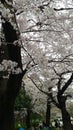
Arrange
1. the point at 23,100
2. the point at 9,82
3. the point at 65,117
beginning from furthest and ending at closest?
1. the point at 23,100
2. the point at 65,117
3. the point at 9,82

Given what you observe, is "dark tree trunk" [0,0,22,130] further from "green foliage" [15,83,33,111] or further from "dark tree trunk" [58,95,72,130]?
"green foliage" [15,83,33,111]

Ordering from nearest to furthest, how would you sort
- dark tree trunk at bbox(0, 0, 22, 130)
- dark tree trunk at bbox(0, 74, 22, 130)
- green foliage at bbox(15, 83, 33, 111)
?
1. dark tree trunk at bbox(0, 0, 22, 130)
2. dark tree trunk at bbox(0, 74, 22, 130)
3. green foliage at bbox(15, 83, 33, 111)

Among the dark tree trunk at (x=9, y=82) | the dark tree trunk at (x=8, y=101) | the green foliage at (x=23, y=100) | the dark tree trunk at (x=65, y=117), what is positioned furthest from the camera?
the green foliage at (x=23, y=100)

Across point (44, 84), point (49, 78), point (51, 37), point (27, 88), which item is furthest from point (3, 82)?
point (27, 88)

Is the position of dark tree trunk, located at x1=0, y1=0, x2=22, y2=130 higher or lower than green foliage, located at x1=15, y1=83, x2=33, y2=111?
lower

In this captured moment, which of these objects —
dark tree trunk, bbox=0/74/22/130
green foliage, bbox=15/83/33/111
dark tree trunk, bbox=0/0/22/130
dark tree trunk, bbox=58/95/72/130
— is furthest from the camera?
green foliage, bbox=15/83/33/111

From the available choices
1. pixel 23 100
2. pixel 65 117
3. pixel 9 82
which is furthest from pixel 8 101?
pixel 23 100

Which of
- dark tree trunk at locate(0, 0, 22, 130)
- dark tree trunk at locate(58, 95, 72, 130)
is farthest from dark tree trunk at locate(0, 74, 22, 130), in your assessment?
dark tree trunk at locate(58, 95, 72, 130)

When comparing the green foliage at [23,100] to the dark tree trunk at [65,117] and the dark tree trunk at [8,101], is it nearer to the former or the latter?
the dark tree trunk at [65,117]

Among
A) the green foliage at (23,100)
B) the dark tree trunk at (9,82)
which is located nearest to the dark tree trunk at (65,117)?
the green foliage at (23,100)

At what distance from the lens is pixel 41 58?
11.7 m

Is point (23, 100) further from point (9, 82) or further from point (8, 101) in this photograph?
point (9, 82)

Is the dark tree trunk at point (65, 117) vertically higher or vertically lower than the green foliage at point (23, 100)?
lower

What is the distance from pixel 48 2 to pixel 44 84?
50.9 ft
